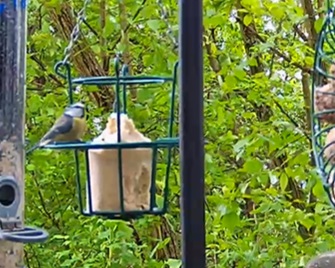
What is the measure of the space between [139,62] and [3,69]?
1272mm

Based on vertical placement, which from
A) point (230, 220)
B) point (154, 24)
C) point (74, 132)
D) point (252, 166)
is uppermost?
point (154, 24)

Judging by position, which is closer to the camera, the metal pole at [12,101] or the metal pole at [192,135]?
the metal pole at [192,135]

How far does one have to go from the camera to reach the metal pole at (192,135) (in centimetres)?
82

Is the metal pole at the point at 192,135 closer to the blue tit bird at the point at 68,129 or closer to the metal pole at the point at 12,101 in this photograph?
the metal pole at the point at 12,101

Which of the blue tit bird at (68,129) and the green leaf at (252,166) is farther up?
the blue tit bird at (68,129)

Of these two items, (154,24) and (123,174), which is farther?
(154,24)

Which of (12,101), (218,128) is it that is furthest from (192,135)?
(218,128)

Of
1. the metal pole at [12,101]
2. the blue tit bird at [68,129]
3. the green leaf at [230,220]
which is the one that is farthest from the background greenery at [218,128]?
the metal pole at [12,101]

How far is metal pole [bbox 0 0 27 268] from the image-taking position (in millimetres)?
953

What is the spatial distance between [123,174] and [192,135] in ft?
0.87

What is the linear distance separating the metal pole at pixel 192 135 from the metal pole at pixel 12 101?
0.73 feet

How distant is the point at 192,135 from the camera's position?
2.74ft

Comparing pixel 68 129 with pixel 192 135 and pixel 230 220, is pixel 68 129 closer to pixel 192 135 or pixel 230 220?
pixel 192 135

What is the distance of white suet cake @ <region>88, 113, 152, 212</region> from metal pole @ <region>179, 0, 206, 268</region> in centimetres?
25
